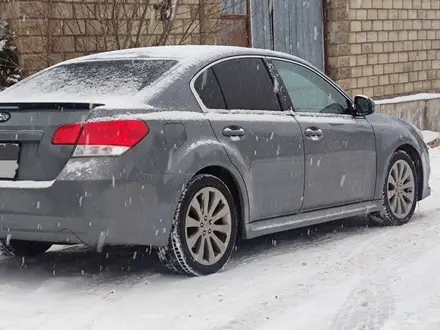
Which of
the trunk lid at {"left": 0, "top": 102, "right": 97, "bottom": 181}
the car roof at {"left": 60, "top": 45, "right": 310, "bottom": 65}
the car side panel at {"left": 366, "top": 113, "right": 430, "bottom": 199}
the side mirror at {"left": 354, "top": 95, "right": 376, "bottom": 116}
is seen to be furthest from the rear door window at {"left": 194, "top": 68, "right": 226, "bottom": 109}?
the car side panel at {"left": 366, "top": 113, "right": 430, "bottom": 199}

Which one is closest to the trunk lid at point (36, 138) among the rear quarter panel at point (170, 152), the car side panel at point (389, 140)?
the rear quarter panel at point (170, 152)

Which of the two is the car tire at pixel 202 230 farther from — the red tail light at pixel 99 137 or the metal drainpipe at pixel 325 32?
the metal drainpipe at pixel 325 32

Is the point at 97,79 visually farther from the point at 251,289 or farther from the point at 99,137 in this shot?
the point at 251,289

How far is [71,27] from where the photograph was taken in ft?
39.9

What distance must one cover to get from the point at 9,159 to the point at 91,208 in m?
0.64

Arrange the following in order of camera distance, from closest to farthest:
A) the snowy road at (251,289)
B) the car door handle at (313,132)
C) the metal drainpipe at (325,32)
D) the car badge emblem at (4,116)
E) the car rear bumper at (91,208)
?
the snowy road at (251,289) → the car rear bumper at (91,208) → the car badge emblem at (4,116) → the car door handle at (313,132) → the metal drainpipe at (325,32)

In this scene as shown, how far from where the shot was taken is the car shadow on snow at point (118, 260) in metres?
5.75

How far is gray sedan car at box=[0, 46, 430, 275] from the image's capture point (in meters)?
5.13

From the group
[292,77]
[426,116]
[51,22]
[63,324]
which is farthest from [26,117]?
[426,116]

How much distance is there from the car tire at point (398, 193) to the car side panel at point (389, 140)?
0.09 meters

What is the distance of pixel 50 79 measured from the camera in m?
6.10

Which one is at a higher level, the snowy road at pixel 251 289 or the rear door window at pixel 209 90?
the rear door window at pixel 209 90

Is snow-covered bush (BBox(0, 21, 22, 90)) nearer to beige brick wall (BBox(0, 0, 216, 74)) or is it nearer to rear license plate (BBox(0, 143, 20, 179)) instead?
beige brick wall (BBox(0, 0, 216, 74))

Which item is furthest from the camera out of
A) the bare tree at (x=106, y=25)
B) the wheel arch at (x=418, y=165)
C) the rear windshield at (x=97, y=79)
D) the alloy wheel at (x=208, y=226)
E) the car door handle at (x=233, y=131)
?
the bare tree at (x=106, y=25)
